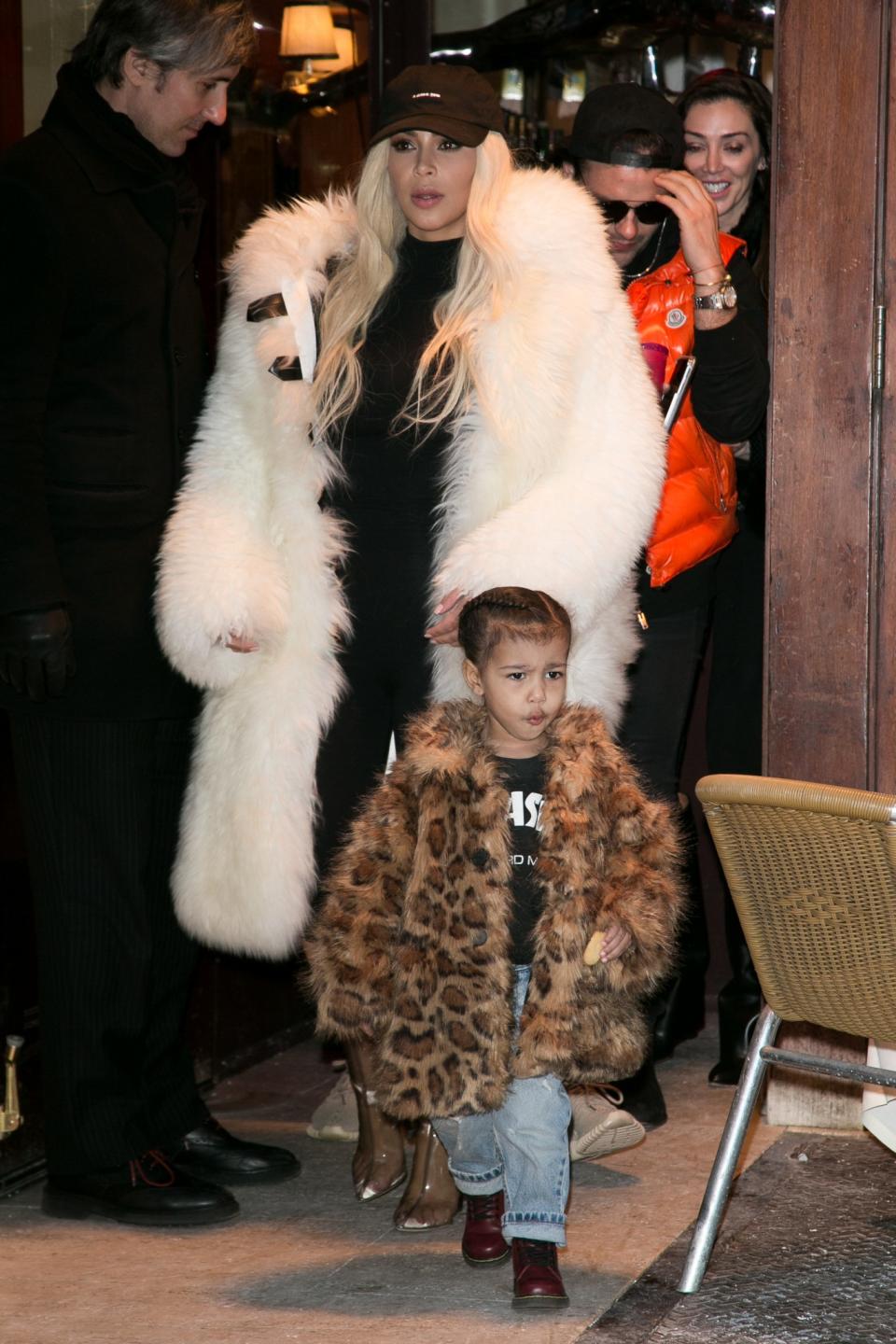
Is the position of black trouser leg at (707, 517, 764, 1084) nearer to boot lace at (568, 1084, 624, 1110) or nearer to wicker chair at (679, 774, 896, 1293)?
boot lace at (568, 1084, 624, 1110)

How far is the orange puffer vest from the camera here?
353cm

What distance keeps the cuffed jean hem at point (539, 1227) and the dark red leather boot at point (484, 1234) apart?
0.52 ft

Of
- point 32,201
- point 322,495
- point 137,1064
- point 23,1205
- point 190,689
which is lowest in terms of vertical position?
point 23,1205

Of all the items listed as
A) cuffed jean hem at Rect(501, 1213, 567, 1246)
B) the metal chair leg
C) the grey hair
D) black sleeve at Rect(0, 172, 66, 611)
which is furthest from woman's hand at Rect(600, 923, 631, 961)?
the grey hair

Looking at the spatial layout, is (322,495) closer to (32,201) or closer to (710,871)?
(32,201)

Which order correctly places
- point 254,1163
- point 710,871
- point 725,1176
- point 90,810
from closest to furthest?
point 725,1176 < point 90,810 < point 254,1163 < point 710,871

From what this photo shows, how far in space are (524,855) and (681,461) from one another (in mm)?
1019

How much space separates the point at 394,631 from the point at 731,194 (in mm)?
1335

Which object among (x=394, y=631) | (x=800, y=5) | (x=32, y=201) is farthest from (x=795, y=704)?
(x=32, y=201)

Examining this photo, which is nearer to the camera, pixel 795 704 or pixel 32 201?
pixel 32 201

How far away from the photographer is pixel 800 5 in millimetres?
3531

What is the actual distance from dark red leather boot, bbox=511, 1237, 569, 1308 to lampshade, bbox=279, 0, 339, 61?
9.17 ft

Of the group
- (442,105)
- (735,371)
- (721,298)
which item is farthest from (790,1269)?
(442,105)

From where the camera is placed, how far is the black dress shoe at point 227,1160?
139 inches
